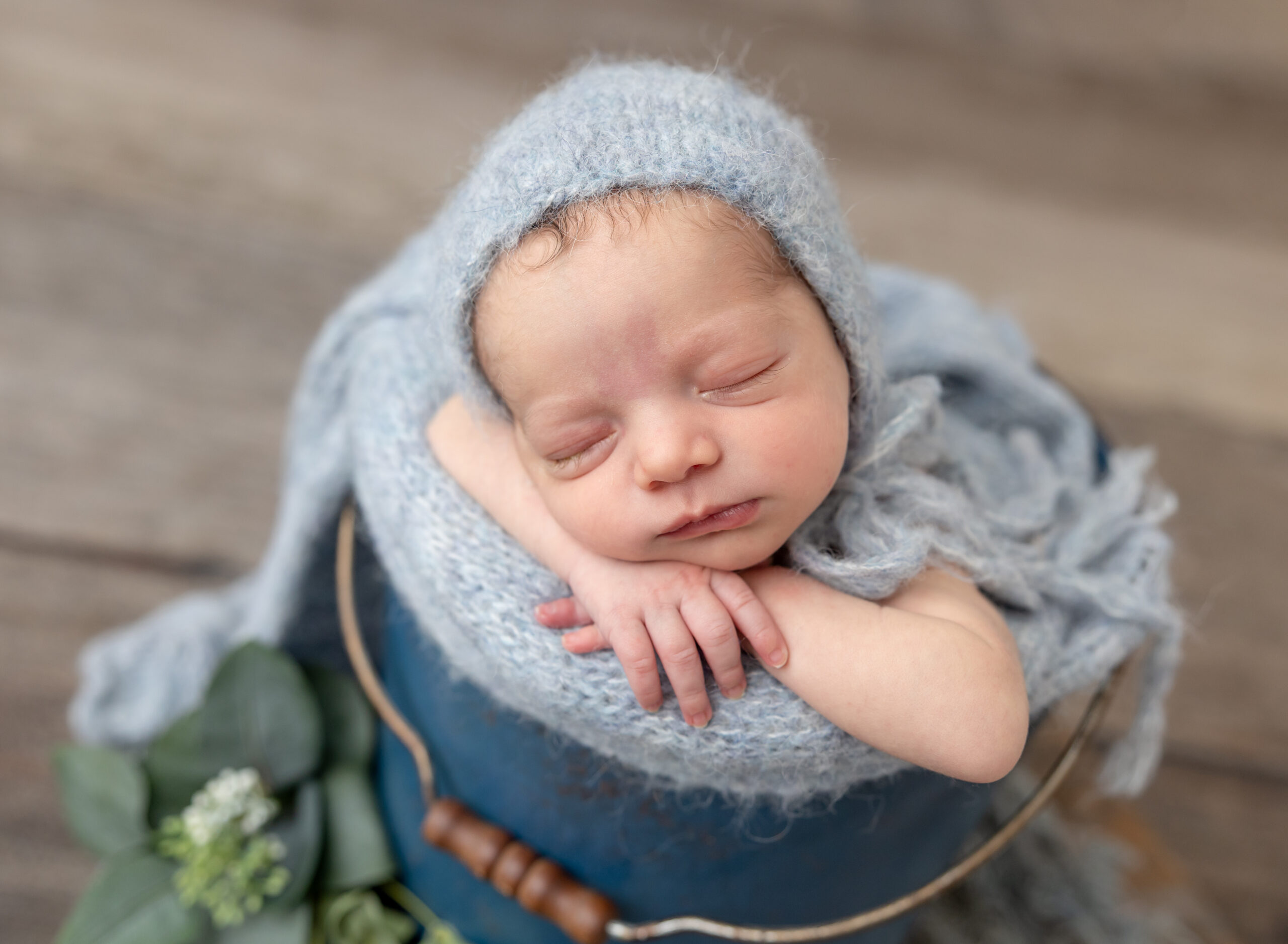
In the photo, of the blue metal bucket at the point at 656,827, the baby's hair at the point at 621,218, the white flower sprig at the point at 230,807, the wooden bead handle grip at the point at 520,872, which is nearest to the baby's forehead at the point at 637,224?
the baby's hair at the point at 621,218

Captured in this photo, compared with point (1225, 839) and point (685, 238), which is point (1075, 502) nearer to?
point (685, 238)

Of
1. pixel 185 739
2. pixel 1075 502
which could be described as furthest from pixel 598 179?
pixel 185 739

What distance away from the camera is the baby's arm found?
0.67 meters

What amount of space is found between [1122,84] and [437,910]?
2178 millimetres

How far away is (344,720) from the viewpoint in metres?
1.00

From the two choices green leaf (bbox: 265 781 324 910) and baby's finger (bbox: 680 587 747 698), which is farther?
green leaf (bbox: 265 781 324 910)

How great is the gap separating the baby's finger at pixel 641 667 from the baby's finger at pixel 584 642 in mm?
15

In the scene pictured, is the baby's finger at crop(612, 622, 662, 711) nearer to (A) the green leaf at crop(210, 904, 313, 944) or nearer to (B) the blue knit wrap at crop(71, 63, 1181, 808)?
(B) the blue knit wrap at crop(71, 63, 1181, 808)

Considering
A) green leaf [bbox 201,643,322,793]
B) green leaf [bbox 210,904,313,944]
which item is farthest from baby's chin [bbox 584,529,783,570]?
green leaf [bbox 210,904,313,944]

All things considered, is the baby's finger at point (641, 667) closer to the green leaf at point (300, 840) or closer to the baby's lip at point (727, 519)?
the baby's lip at point (727, 519)

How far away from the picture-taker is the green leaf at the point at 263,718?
946 millimetres

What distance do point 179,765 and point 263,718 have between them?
3.9 inches

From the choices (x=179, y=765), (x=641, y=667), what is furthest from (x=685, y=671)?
(x=179, y=765)

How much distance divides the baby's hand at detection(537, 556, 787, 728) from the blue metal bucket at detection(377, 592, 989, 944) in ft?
0.27
